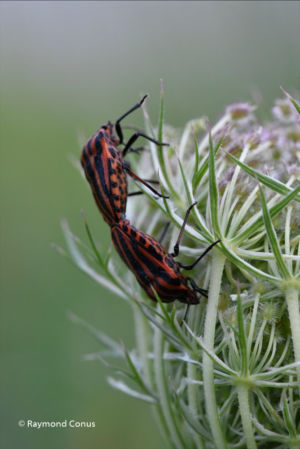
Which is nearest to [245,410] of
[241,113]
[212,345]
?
[212,345]

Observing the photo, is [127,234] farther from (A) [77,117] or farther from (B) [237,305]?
(A) [77,117]

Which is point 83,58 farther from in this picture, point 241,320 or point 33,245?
point 241,320

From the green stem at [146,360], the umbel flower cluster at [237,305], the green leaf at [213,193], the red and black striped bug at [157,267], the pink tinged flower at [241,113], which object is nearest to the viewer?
the green leaf at [213,193]

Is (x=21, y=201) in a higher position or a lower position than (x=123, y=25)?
lower

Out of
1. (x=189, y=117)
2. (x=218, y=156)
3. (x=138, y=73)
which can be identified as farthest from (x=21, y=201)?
(x=218, y=156)

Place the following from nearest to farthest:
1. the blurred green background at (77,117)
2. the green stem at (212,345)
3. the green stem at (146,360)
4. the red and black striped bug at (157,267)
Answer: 1. the green stem at (212,345)
2. the red and black striped bug at (157,267)
3. the green stem at (146,360)
4. the blurred green background at (77,117)

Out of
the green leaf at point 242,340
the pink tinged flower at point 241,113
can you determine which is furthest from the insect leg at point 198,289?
the pink tinged flower at point 241,113

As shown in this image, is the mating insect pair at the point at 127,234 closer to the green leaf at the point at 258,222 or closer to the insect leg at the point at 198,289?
the insect leg at the point at 198,289

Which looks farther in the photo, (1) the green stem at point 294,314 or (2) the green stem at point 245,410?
(2) the green stem at point 245,410
